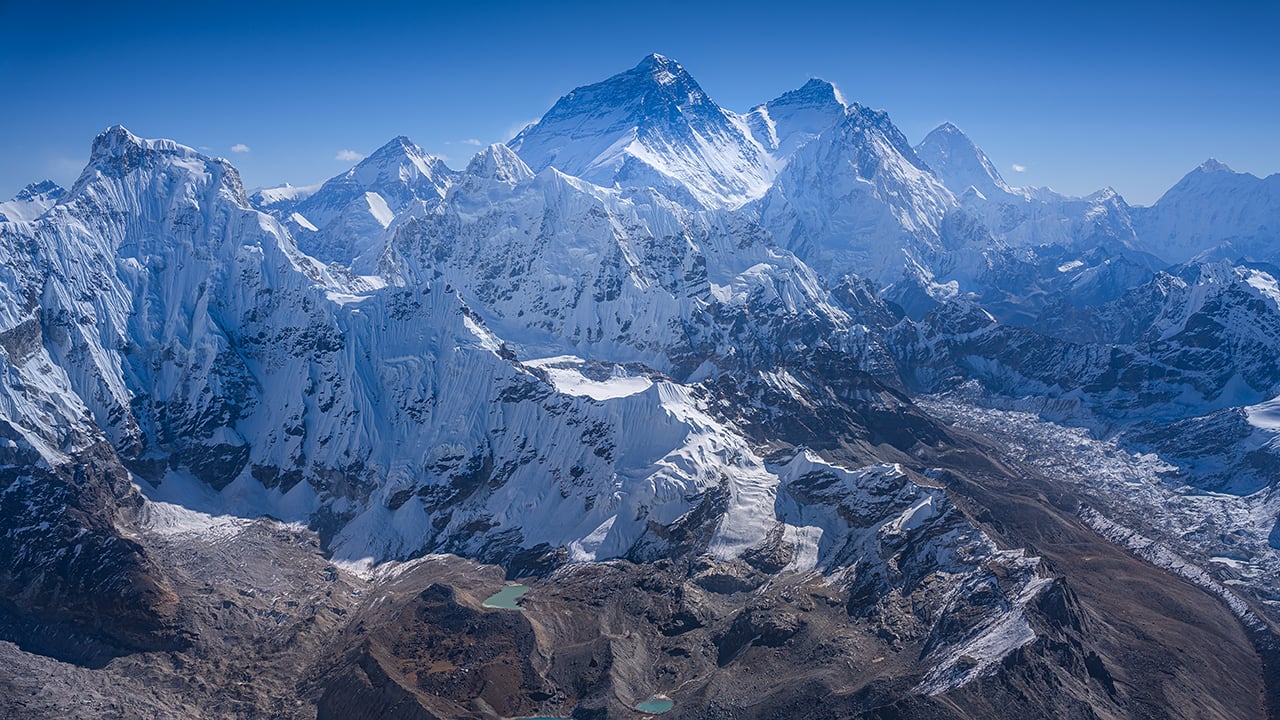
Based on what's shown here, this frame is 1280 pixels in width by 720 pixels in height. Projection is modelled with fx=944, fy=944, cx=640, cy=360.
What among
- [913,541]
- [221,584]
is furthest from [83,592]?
[913,541]

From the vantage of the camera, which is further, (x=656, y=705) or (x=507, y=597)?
(x=507, y=597)

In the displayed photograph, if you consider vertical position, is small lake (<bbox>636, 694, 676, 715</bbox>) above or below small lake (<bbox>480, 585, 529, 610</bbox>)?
below

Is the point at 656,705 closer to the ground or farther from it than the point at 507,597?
closer to the ground

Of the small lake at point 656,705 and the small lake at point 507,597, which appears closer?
the small lake at point 656,705

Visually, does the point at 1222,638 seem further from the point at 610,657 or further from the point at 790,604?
the point at 610,657

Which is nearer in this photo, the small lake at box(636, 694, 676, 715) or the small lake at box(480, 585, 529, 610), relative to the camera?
the small lake at box(636, 694, 676, 715)
